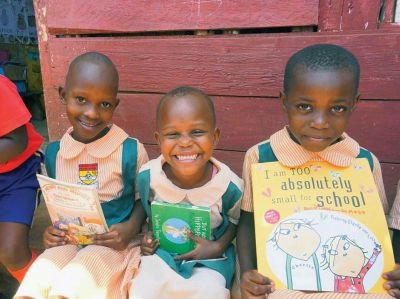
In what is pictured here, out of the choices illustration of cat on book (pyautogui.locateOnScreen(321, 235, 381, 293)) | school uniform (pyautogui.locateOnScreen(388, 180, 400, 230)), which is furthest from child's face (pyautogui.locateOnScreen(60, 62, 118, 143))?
school uniform (pyautogui.locateOnScreen(388, 180, 400, 230))

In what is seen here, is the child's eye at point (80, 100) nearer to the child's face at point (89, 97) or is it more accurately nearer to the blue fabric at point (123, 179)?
the child's face at point (89, 97)

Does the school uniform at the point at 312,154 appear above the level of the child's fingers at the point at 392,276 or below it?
above

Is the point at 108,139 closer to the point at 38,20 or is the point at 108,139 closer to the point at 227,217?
the point at 227,217

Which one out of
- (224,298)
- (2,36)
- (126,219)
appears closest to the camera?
(224,298)

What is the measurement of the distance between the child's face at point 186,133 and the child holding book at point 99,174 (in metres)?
0.30

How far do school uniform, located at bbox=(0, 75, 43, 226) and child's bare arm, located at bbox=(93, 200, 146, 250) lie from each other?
490 millimetres

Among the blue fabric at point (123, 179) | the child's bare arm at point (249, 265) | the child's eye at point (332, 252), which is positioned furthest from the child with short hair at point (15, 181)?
the child's eye at point (332, 252)

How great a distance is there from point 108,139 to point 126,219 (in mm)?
362

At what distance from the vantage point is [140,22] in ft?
6.72

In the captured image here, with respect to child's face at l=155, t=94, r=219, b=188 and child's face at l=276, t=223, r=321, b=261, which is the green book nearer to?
child's face at l=155, t=94, r=219, b=188

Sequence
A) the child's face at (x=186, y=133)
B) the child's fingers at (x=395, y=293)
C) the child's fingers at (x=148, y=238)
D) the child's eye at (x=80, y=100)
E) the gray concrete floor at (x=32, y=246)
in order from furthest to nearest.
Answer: the gray concrete floor at (x=32, y=246) → the child's eye at (x=80, y=100) → the child's fingers at (x=148, y=238) → the child's face at (x=186, y=133) → the child's fingers at (x=395, y=293)

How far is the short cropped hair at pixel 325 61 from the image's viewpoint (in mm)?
1229

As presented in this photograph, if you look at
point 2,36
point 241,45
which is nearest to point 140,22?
point 241,45

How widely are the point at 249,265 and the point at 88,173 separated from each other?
2.53ft
